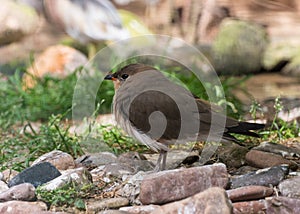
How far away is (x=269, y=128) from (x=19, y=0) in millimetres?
5969

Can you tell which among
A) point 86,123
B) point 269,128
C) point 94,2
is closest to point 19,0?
point 94,2

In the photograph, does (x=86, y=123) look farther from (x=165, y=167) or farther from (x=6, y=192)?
(x=6, y=192)

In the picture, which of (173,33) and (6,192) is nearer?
(6,192)

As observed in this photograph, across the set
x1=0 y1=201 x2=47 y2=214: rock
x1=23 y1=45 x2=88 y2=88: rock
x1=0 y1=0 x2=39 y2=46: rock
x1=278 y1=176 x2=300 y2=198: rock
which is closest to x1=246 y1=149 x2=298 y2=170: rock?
x1=278 y1=176 x2=300 y2=198: rock

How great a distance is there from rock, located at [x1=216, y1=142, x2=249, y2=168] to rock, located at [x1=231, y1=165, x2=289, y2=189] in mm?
389

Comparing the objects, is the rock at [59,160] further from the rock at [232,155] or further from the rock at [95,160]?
the rock at [232,155]

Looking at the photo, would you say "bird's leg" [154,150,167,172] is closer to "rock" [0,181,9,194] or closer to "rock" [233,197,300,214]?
"rock" [233,197,300,214]

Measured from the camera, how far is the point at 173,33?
9.98 metres

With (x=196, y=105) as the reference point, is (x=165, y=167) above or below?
below

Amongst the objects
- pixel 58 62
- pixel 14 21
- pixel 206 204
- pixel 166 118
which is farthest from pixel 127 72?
pixel 14 21

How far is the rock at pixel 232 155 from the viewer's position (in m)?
4.18

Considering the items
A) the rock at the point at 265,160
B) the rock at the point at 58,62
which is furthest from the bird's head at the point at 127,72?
the rock at the point at 58,62

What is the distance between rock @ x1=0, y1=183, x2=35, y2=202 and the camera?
3600 millimetres

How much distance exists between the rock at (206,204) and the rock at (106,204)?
1.22 ft
